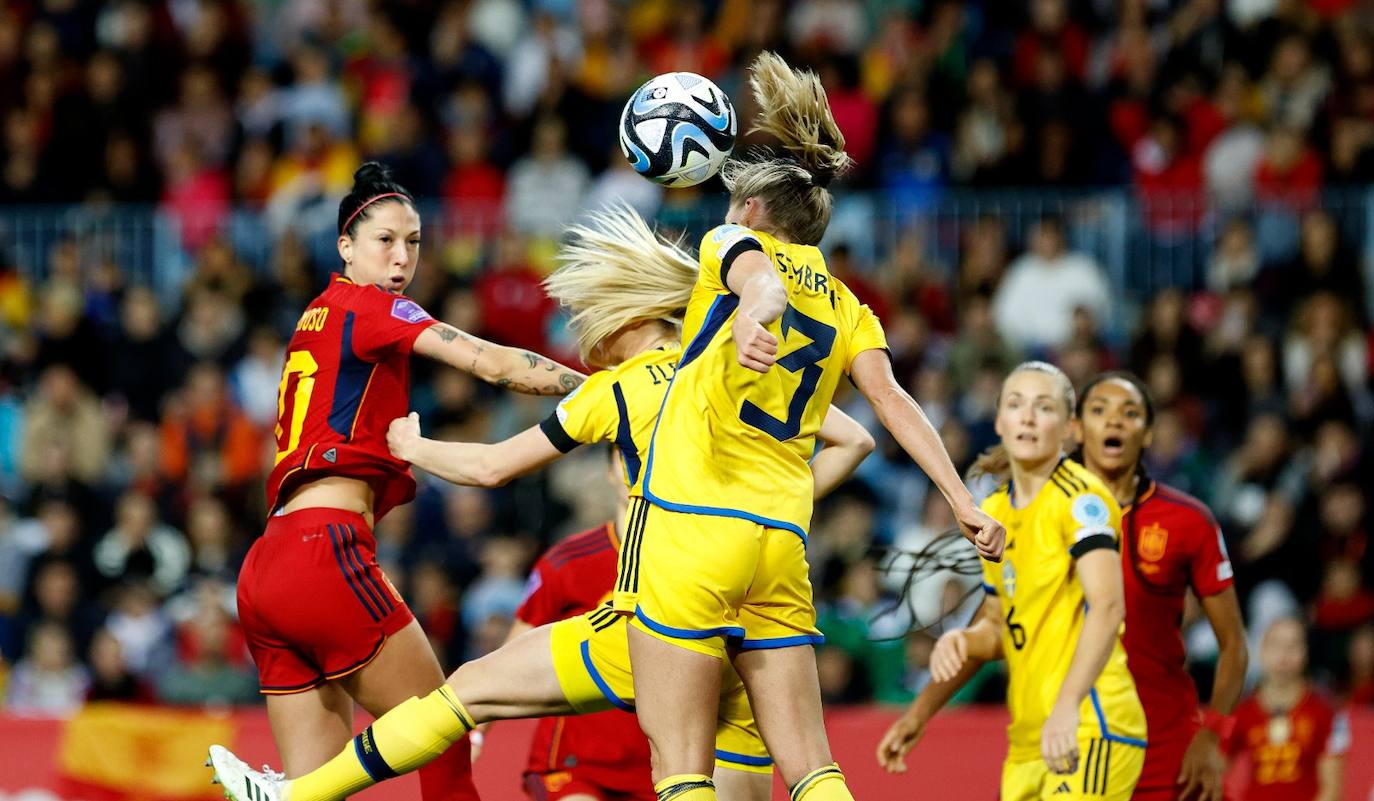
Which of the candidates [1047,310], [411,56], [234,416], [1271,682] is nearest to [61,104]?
[411,56]

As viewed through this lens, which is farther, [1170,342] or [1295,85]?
[1295,85]

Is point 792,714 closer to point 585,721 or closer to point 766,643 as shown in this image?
point 766,643

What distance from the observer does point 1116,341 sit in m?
12.2

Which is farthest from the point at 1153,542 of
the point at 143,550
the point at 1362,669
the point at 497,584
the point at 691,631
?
the point at 143,550

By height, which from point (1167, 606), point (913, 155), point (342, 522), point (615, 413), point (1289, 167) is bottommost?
point (1167, 606)

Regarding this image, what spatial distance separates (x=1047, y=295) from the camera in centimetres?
1210

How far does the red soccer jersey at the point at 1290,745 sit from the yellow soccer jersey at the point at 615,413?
3727 mm

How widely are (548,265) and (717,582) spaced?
7595mm

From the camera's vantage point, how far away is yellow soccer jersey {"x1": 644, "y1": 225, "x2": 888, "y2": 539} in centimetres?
518

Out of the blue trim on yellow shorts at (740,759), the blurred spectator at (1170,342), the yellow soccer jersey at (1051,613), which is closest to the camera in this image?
the blue trim on yellow shorts at (740,759)

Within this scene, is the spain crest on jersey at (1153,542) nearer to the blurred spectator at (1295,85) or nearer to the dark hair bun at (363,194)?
the dark hair bun at (363,194)

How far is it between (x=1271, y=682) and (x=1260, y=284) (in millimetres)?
4441

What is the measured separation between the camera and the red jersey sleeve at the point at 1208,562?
677 cm

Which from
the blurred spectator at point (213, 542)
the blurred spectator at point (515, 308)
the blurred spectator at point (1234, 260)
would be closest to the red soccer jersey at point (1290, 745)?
the blurred spectator at point (1234, 260)
